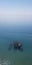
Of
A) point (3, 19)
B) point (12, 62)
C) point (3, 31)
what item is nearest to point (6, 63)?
point (12, 62)

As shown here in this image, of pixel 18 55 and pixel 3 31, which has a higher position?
pixel 3 31

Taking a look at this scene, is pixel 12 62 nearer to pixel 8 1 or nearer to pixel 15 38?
pixel 15 38

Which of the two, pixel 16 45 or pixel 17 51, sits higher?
pixel 16 45

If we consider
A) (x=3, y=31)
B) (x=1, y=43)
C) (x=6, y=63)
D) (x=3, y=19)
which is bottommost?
(x=6, y=63)

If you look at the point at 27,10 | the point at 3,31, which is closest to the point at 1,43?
the point at 3,31
